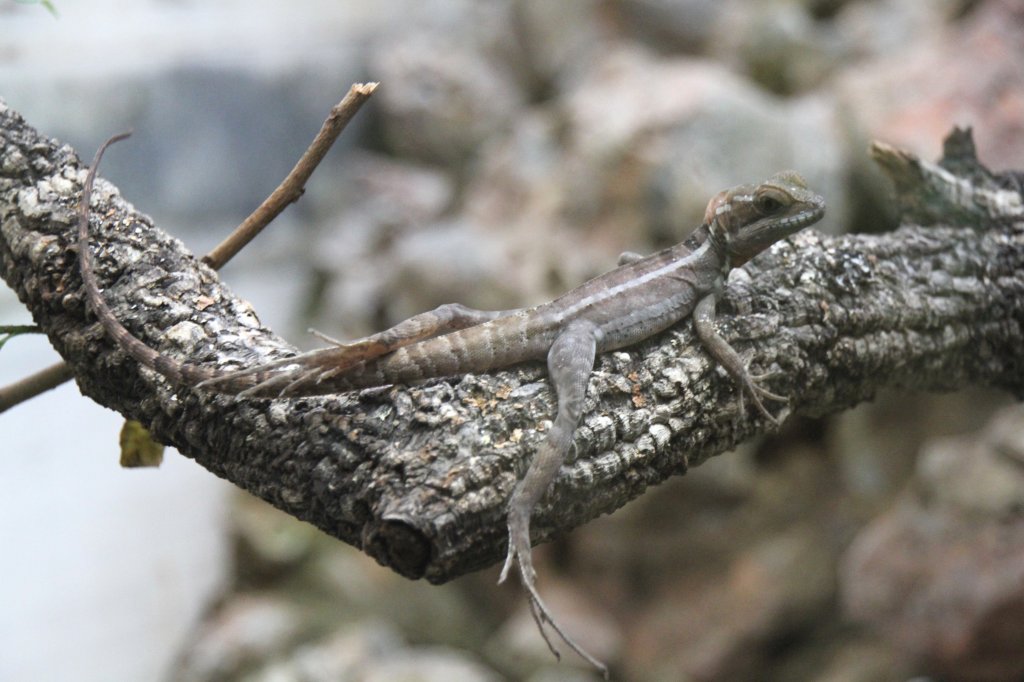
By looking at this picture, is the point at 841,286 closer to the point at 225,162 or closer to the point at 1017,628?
the point at 1017,628

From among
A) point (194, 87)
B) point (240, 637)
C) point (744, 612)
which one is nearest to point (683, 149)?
point (744, 612)

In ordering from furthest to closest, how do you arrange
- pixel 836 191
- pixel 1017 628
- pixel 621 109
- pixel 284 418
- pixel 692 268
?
pixel 621 109
pixel 836 191
pixel 1017 628
pixel 692 268
pixel 284 418

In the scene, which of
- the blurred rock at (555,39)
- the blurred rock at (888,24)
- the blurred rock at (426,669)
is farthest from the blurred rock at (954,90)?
the blurred rock at (426,669)

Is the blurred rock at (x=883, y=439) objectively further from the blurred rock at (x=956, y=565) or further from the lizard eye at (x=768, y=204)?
the lizard eye at (x=768, y=204)

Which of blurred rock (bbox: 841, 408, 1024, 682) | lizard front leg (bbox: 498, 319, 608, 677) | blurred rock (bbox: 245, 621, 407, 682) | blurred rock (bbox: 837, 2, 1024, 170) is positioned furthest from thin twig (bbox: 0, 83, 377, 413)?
blurred rock (bbox: 837, 2, 1024, 170)

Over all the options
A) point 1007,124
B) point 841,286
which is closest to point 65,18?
point 841,286

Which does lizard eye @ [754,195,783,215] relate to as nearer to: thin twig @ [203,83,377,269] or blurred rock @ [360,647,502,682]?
thin twig @ [203,83,377,269]
